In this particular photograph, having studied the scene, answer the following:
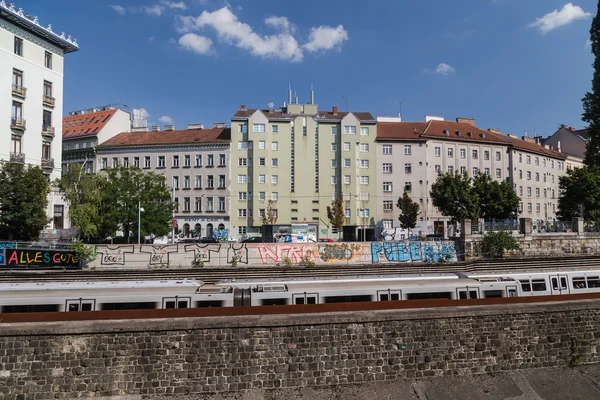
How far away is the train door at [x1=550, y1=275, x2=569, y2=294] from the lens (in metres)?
17.8

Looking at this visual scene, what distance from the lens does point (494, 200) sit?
3947cm

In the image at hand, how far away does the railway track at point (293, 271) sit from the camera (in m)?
25.0

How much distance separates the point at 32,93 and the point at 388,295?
3757 cm

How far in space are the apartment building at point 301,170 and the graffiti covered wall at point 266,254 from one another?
21721mm

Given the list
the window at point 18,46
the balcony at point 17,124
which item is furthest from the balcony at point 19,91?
the window at point 18,46

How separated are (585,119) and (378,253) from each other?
2131cm

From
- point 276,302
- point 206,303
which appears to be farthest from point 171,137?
point 276,302

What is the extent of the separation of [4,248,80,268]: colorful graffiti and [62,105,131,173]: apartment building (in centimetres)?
3177

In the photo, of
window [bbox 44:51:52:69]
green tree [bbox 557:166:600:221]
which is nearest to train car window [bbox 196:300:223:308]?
window [bbox 44:51:52:69]

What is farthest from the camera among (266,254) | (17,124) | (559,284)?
(17,124)

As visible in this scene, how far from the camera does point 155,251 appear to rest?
2950cm

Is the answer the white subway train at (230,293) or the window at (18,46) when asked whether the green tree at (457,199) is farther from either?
the window at (18,46)

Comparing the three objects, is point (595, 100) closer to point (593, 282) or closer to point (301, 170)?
point (593, 282)

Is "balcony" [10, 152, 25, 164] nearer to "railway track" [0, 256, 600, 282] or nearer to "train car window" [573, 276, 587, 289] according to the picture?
"railway track" [0, 256, 600, 282]
